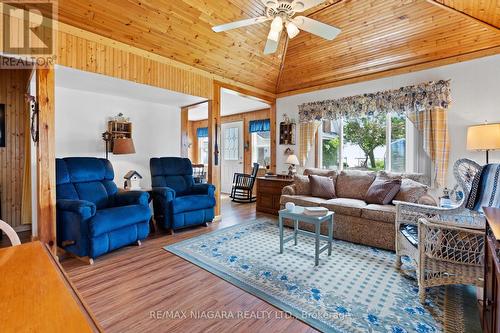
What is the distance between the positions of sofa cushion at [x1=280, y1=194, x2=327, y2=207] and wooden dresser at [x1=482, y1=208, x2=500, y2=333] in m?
2.28

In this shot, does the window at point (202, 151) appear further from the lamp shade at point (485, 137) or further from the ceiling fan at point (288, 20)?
the lamp shade at point (485, 137)

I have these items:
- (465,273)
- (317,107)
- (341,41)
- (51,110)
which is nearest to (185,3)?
(51,110)

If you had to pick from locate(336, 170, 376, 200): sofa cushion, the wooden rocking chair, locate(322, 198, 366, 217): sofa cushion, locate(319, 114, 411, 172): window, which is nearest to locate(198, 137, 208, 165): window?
the wooden rocking chair

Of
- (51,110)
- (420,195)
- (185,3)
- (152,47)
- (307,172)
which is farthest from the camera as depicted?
(307,172)

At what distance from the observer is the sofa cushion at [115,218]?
2680mm

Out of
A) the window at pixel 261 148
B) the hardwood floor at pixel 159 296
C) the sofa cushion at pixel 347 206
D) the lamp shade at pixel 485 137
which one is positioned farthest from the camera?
the window at pixel 261 148

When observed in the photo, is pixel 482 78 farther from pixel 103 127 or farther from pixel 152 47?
pixel 103 127

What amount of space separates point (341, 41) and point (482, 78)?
2009 millimetres

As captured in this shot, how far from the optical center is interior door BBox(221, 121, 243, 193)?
7484 millimetres

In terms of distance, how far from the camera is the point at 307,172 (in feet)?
15.5

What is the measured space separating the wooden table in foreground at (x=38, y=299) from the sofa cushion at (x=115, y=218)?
69.5 inches

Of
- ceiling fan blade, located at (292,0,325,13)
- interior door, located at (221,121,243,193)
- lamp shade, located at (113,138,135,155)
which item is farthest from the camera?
interior door, located at (221,121,243,193)

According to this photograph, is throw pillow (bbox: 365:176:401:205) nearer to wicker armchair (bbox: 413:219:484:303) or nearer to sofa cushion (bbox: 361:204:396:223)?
sofa cushion (bbox: 361:204:396:223)

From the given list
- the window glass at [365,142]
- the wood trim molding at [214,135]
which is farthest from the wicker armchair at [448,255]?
the wood trim molding at [214,135]
